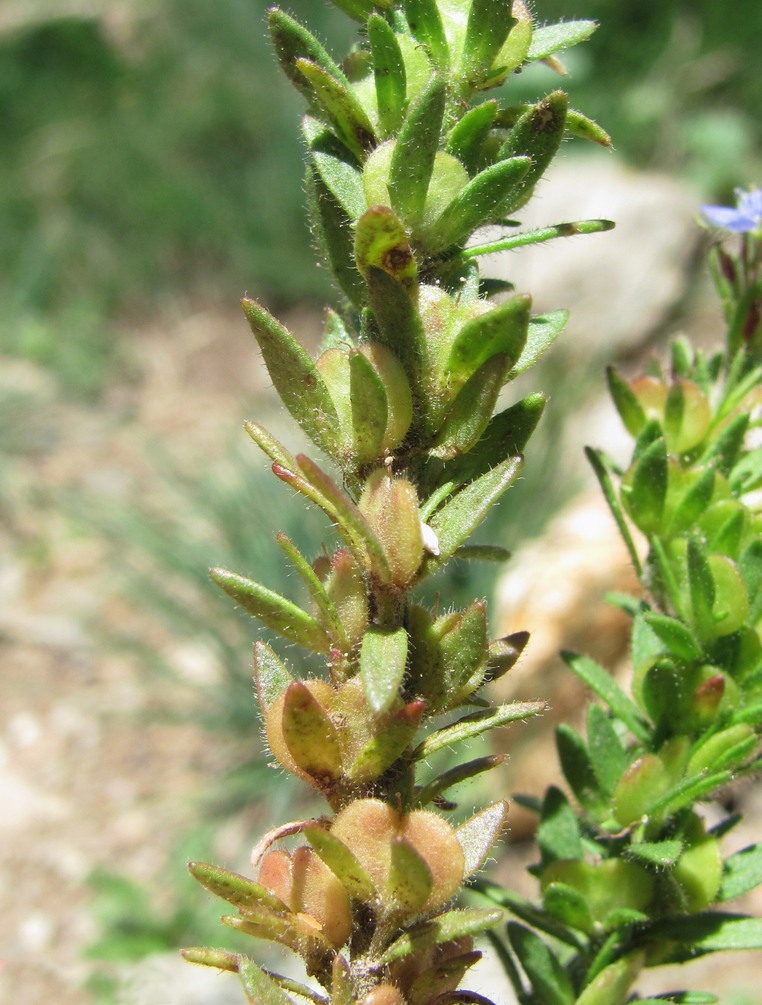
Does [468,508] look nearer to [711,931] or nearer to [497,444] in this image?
[497,444]

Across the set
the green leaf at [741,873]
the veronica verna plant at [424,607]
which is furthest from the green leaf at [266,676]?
the green leaf at [741,873]

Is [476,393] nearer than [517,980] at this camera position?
Yes

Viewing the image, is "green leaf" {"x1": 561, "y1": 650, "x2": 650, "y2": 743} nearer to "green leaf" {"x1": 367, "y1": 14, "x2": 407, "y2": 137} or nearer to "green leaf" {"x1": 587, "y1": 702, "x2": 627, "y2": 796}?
"green leaf" {"x1": 587, "y1": 702, "x2": 627, "y2": 796}

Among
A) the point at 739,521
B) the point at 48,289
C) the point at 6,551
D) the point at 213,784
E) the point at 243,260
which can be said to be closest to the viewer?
the point at 739,521

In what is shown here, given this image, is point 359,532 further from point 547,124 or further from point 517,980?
point 517,980

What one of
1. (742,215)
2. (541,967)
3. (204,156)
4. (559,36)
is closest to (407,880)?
(541,967)

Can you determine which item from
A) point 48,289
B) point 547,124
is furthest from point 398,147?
point 48,289
